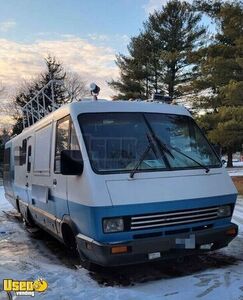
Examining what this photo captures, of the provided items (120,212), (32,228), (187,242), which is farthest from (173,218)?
(32,228)

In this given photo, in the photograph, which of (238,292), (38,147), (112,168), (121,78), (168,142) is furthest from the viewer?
(121,78)

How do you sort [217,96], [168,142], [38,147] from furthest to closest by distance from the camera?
[217,96]
[38,147]
[168,142]

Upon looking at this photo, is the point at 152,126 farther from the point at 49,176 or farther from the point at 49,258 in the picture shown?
the point at 49,258

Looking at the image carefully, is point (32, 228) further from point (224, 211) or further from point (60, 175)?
point (224, 211)

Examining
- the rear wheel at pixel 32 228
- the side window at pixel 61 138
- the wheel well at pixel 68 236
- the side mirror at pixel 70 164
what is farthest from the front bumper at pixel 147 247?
the rear wheel at pixel 32 228

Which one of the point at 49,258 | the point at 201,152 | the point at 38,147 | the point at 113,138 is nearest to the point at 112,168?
the point at 113,138

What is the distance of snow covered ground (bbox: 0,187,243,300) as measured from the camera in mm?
5562

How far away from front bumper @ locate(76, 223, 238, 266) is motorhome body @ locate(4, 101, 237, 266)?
0.01 meters

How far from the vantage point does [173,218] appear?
6.14 metres

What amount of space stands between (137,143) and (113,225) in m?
1.31

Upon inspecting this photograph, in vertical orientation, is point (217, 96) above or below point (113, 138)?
above

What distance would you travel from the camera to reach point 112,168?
619cm

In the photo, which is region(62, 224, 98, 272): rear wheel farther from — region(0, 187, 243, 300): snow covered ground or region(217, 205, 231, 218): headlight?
region(217, 205, 231, 218): headlight

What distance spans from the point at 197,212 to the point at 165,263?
1211mm
